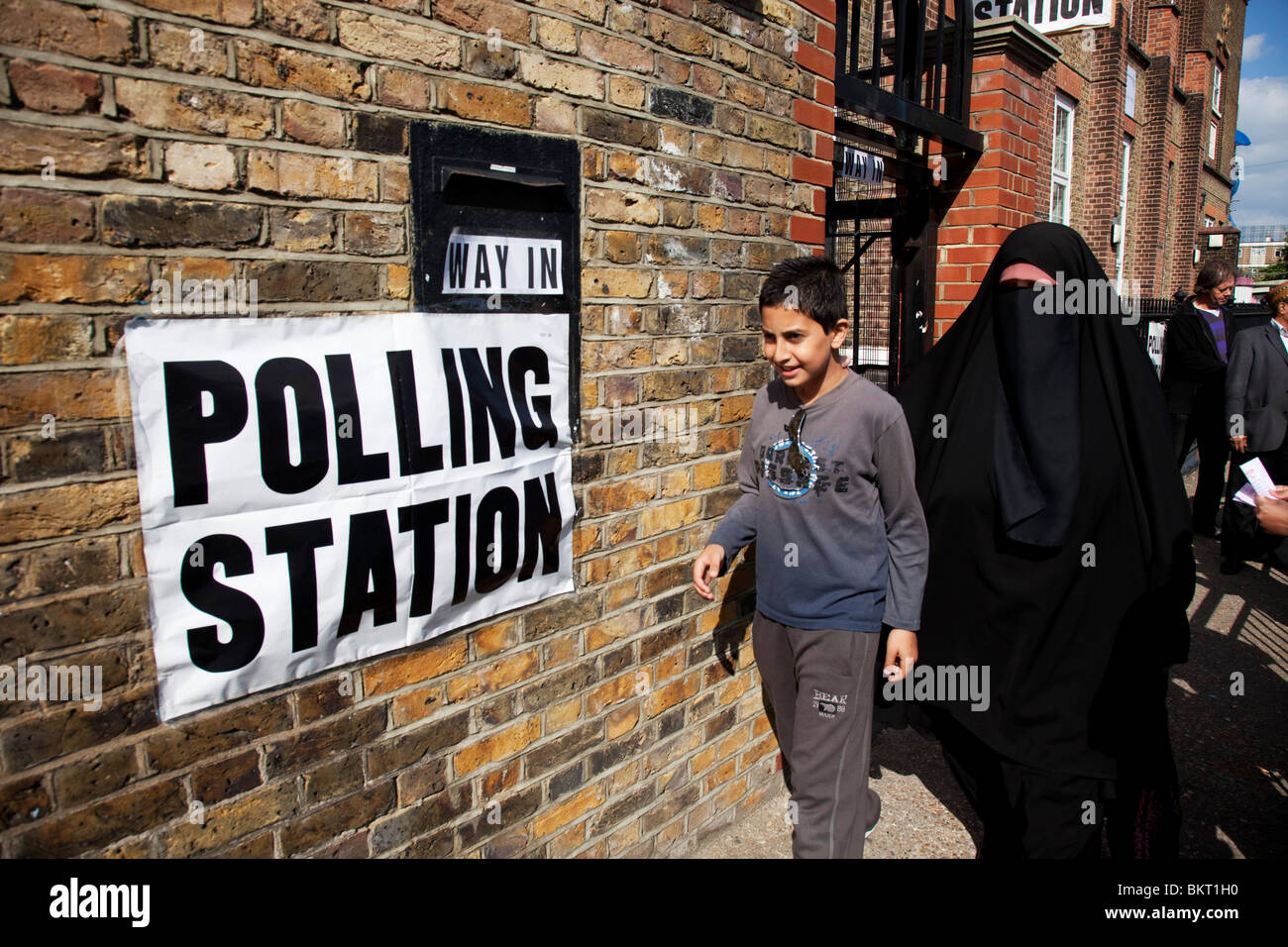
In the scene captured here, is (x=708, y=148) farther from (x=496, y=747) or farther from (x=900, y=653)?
(x=496, y=747)

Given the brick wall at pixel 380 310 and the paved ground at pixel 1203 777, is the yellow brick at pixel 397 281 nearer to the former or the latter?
the brick wall at pixel 380 310

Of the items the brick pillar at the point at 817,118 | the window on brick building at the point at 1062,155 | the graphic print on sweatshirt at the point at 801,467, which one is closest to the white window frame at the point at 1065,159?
the window on brick building at the point at 1062,155

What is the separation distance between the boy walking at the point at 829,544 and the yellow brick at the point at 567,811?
2.11 feet

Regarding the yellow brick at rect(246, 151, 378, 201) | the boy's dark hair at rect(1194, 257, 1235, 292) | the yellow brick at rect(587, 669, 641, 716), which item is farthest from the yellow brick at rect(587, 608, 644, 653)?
the boy's dark hair at rect(1194, 257, 1235, 292)

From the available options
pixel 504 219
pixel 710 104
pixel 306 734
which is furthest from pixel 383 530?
pixel 710 104

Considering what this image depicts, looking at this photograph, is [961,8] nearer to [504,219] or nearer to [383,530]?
[504,219]

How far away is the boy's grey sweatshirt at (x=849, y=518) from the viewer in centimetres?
249

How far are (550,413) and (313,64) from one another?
103cm

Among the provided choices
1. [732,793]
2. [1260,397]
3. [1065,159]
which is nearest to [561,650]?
[732,793]

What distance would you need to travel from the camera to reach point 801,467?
258cm

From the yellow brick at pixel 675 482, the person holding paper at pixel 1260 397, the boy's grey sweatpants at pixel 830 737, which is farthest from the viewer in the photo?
the person holding paper at pixel 1260 397

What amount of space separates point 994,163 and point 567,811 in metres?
4.26

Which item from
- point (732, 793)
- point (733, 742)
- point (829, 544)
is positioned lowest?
point (732, 793)

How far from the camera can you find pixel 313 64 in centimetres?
181
